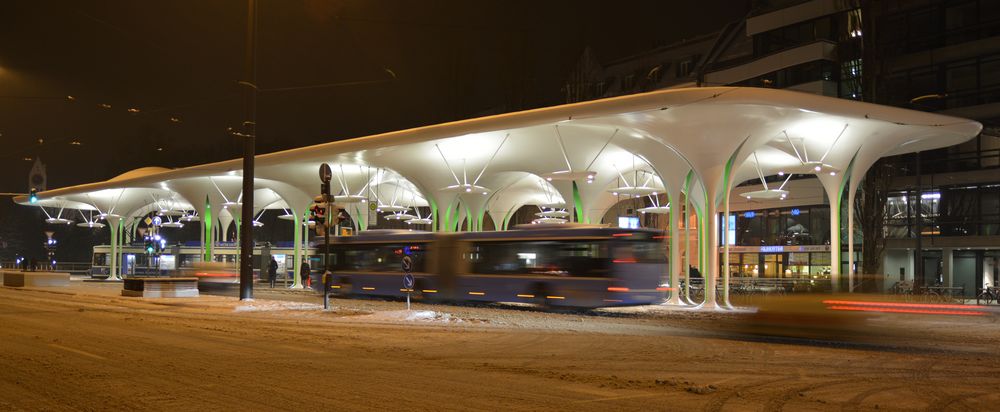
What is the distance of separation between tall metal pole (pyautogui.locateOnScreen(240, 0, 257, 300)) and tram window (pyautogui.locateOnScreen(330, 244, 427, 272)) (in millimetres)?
5781

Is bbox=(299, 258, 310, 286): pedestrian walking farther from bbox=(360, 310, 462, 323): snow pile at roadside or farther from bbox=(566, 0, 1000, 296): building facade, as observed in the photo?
bbox=(566, 0, 1000, 296): building facade

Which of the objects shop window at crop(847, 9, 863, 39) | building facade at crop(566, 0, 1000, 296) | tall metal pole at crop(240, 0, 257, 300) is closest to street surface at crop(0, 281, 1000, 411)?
tall metal pole at crop(240, 0, 257, 300)

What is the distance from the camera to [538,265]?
25.0 metres

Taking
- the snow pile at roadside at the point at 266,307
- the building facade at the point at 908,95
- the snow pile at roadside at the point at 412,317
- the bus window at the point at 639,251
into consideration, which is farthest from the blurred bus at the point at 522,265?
the building facade at the point at 908,95

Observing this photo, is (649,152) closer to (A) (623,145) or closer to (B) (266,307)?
(A) (623,145)

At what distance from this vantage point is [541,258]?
24859 millimetres

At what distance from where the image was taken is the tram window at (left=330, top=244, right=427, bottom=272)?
29.2 meters

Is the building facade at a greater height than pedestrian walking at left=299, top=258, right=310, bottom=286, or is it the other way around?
the building facade

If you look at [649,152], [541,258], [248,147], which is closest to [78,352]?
[248,147]

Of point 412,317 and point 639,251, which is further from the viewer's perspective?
point 639,251

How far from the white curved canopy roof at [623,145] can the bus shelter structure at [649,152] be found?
5 centimetres

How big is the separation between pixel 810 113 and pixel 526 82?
1370 inches

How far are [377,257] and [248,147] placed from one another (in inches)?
290

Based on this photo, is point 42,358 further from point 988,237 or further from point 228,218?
point 228,218
